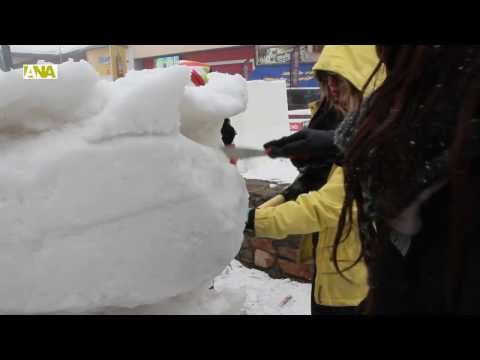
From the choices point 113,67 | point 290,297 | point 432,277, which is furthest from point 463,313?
point 290,297

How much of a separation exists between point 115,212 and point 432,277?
574 millimetres

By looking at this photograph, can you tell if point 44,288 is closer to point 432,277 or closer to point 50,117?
point 50,117

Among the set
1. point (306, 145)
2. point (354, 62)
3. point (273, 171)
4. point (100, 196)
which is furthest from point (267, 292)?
point (100, 196)

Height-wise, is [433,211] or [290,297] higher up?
[433,211]

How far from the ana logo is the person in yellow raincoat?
38.1 inches

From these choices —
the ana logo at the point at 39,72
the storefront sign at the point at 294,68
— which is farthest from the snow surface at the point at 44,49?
the storefront sign at the point at 294,68

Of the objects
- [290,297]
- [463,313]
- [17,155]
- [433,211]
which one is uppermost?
[17,155]

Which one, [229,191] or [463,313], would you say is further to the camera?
[229,191]

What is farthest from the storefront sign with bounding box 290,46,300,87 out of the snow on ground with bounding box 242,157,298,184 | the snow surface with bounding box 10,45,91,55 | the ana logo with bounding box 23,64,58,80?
the ana logo with bounding box 23,64,58,80

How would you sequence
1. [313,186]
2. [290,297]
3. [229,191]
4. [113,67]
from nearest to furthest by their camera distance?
[229,191], [113,67], [313,186], [290,297]

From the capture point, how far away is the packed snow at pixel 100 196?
2.17 feet

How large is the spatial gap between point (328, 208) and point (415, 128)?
896 mm

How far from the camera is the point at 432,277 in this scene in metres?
0.71

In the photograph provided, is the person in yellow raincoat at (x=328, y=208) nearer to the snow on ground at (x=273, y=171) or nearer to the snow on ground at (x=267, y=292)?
the snow on ground at (x=267, y=292)
